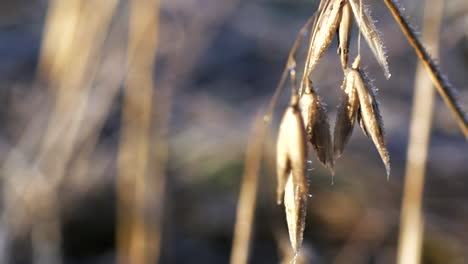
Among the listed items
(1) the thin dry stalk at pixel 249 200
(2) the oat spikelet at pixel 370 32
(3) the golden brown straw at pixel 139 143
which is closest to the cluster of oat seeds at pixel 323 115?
(2) the oat spikelet at pixel 370 32

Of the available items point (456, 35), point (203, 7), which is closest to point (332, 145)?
point (456, 35)

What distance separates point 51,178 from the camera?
6.52 ft

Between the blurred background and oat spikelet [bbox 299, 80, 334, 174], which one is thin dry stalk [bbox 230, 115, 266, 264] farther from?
oat spikelet [bbox 299, 80, 334, 174]

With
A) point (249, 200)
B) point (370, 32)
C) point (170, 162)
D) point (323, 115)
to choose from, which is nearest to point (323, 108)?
point (323, 115)

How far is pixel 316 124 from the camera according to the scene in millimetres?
676

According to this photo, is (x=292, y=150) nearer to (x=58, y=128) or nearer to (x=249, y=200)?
(x=249, y=200)

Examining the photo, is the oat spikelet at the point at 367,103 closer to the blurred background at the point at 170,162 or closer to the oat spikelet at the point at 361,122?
the oat spikelet at the point at 361,122

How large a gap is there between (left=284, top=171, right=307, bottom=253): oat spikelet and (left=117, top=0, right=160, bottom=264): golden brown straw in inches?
39.7

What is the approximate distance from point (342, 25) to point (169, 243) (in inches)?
75.1

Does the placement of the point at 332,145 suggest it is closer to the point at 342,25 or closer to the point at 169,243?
the point at 342,25

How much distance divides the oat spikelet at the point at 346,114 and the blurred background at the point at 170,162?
53cm

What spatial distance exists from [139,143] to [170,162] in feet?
3.34

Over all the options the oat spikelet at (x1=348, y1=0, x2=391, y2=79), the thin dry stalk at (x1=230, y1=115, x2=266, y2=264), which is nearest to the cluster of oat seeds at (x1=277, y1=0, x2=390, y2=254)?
the oat spikelet at (x1=348, y1=0, x2=391, y2=79)

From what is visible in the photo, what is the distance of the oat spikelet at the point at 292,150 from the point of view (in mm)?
613
